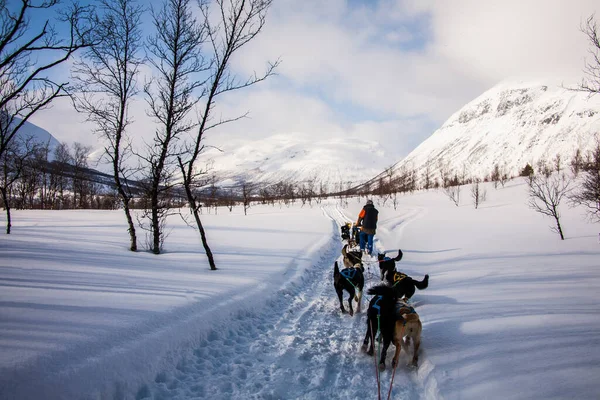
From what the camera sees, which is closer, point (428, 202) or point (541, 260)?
point (541, 260)

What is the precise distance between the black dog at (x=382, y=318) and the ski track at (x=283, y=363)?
197mm

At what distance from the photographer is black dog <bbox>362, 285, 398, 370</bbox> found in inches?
123

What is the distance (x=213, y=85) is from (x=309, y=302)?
5770 mm

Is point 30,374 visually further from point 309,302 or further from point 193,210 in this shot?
point 193,210

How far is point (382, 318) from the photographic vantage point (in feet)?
10.6

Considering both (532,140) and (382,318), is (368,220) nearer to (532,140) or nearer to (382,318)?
(382,318)

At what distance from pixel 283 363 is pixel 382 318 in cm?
139

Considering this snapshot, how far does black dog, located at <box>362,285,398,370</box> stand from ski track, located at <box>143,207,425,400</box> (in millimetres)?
197

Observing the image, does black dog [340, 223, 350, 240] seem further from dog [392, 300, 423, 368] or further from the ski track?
dog [392, 300, 423, 368]

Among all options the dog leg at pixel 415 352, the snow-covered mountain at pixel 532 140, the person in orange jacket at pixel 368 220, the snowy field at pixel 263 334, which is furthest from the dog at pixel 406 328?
the snow-covered mountain at pixel 532 140

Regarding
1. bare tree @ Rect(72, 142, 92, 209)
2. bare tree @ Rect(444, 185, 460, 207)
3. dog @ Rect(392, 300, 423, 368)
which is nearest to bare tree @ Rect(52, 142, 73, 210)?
bare tree @ Rect(72, 142, 92, 209)

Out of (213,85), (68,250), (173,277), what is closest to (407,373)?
(173,277)

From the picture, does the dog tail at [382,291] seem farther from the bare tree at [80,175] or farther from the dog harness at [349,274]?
the bare tree at [80,175]

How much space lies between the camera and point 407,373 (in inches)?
121
